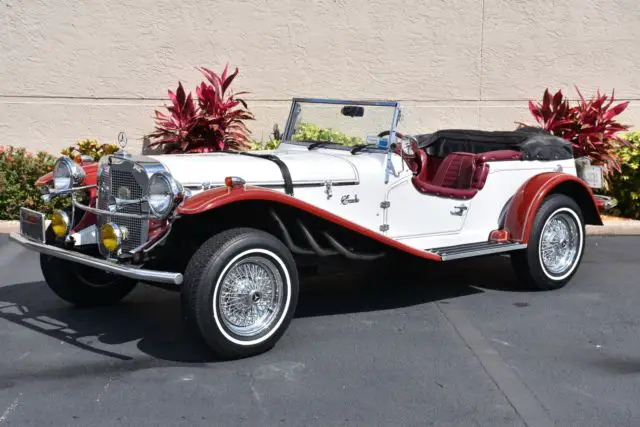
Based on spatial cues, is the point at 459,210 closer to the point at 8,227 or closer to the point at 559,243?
the point at 559,243

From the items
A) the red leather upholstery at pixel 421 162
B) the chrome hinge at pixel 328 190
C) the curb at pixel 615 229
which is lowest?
the curb at pixel 615 229

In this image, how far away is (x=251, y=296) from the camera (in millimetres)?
4879

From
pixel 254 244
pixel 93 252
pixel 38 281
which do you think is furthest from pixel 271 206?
pixel 38 281

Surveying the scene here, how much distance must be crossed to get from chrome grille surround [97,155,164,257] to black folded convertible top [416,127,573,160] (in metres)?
2.70

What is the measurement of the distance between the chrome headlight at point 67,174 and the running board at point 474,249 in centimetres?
243

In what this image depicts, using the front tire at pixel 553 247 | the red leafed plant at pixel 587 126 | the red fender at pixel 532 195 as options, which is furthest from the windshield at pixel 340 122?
the red leafed plant at pixel 587 126

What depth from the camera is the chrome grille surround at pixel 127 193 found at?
198 inches

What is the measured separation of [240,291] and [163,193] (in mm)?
709

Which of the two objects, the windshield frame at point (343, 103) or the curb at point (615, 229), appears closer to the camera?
the windshield frame at point (343, 103)

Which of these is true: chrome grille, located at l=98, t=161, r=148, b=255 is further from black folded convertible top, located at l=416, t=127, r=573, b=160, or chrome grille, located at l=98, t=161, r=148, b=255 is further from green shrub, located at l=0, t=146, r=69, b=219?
green shrub, located at l=0, t=146, r=69, b=219

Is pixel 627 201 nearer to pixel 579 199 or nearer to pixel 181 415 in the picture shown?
pixel 579 199

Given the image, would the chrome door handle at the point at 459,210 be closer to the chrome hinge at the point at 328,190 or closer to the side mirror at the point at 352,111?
the side mirror at the point at 352,111

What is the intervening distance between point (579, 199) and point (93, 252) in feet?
12.6

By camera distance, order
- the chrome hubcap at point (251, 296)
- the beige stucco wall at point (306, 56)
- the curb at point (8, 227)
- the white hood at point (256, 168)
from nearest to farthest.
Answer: the chrome hubcap at point (251, 296) < the white hood at point (256, 168) < the curb at point (8, 227) < the beige stucco wall at point (306, 56)
